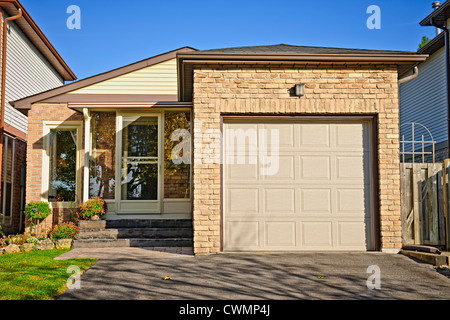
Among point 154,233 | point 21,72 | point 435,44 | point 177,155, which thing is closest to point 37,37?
point 21,72

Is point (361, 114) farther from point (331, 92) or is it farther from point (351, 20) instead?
point (351, 20)

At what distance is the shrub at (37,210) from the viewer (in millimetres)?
10922

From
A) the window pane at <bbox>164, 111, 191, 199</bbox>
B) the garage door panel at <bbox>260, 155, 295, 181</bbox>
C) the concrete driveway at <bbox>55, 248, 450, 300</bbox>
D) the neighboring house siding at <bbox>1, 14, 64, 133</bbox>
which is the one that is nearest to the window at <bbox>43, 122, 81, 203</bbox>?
the window pane at <bbox>164, 111, 191, 199</bbox>

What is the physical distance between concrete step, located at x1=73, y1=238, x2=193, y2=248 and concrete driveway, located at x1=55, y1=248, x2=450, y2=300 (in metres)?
1.29

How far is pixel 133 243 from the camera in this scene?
9469 mm

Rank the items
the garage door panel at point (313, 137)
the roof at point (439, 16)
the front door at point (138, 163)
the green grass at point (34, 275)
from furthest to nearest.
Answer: the roof at point (439, 16)
the front door at point (138, 163)
the garage door panel at point (313, 137)
the green grass at point (34, 275)

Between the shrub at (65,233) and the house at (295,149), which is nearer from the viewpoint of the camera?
the house at (295,149)

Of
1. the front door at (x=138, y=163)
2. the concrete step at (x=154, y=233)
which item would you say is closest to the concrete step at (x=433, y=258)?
the concrete step at (x=154, y=233)

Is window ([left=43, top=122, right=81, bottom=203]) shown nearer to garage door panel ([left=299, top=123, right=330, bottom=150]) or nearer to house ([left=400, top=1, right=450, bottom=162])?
garage door panel ([left=299, top=123, right=330, bottom=150])

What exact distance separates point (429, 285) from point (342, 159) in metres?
2.81

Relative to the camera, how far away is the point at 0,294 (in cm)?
538

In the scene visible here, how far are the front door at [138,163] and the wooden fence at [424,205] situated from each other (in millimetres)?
5755

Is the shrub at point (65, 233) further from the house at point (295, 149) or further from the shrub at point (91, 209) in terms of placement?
the house at point (295, 149)

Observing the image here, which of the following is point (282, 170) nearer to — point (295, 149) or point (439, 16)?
point (295, 149)
